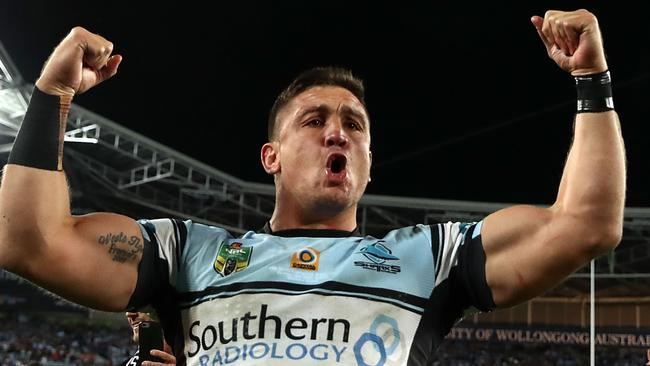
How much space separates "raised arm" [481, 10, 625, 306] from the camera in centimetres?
171

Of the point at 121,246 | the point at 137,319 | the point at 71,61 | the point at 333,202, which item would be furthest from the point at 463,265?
the point at 137,319

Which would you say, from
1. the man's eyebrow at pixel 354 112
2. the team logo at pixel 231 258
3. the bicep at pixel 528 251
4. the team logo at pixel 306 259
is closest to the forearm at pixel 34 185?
the team logo at pixel 231 258

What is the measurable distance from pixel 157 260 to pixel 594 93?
3.86 ft

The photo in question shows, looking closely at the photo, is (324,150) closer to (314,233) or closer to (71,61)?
(314,233)

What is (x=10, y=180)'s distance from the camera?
1759 millimetres

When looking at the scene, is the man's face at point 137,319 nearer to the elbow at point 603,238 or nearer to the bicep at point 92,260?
the bicep at point 92,260

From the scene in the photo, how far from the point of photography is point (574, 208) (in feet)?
5.67

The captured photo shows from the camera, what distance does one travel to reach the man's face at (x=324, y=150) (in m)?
2.19

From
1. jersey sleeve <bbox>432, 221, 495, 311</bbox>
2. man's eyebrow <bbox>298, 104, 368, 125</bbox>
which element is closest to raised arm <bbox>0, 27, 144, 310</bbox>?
man's eyebrow <bbox>298, 104, 368, 125</bbox>

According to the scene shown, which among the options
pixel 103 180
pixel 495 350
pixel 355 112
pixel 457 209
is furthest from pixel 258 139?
pixel 355 112

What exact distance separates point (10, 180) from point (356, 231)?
98 cm

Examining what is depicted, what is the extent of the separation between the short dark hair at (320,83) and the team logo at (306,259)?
550mm

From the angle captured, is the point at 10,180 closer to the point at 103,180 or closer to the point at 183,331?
the point at 183,331

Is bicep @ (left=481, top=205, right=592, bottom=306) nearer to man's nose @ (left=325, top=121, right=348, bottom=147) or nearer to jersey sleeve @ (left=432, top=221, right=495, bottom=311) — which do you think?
jersey sleeve @ (left=432, top=221, right=495, bottom=311)
